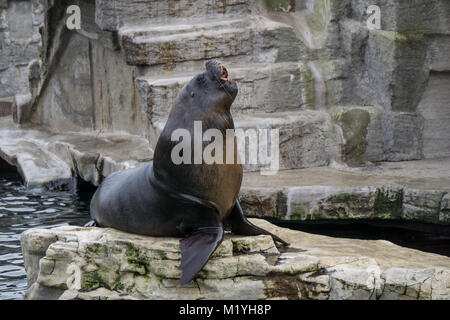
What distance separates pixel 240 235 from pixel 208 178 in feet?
1.47

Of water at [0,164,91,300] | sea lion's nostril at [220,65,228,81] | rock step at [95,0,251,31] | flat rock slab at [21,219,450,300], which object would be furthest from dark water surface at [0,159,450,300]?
sea lion's nostril at [220,65,228,81]

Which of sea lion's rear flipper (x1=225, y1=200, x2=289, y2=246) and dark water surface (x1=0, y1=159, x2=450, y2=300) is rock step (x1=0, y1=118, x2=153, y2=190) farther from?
sea lion's rear flipper (x1=225, y1=200, x2=289, y2=246)

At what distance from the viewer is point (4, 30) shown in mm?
13719

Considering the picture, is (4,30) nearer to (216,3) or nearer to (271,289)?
(216,3)

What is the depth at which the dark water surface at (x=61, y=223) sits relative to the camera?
18.4ft

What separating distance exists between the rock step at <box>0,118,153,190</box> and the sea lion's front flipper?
8.68 feet

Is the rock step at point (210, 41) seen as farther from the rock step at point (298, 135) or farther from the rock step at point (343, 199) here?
the rock step at point (343, 199)

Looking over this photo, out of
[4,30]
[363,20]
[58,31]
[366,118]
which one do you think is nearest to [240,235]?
[366,118]

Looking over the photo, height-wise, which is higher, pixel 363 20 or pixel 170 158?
pixel 363 20

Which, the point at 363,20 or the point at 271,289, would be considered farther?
the point at 363,20

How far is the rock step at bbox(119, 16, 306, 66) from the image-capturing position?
709cm
